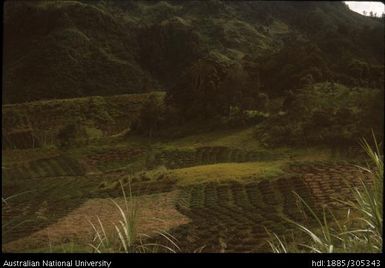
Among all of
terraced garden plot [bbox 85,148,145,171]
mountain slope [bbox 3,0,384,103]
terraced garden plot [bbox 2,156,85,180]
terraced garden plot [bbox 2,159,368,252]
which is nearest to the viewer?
terraced garden plot [bbox 2,159,368,252]

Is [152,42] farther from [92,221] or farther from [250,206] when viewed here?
[92,221]

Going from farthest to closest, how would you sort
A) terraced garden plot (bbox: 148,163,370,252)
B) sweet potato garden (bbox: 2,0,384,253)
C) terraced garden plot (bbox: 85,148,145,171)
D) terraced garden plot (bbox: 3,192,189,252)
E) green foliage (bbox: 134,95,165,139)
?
1. green foliage (bbox: 134,95,165,139)
2. terraced garden plot (bbox: 85,148,145,171)
3. terraced garden plot (bbox: 3,192,189,252)
4. terraced garden plot (bbox: 148,163,370,252)
5. sweet potato garden (bbox: 2,0,384,253)

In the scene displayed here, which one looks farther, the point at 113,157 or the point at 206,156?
the point at 113,157

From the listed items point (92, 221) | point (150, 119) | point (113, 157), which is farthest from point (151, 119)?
point (92, 221)

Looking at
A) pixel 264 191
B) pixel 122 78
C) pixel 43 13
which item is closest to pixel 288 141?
pixel 264 191

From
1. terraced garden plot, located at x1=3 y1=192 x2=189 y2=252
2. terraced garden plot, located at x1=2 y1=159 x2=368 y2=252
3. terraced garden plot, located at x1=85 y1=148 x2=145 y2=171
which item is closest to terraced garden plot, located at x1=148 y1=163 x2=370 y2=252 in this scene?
terraced garden plot, located at x1=2 y1=159 x2=368 y2=252

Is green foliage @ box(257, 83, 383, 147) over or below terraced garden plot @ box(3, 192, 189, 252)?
over

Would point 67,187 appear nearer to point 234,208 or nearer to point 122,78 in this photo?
point 234,208

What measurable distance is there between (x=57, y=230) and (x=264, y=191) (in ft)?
19.7

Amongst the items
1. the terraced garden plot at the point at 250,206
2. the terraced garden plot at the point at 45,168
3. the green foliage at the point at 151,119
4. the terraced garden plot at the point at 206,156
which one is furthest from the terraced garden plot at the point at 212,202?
the green foliage at the point at 151,119

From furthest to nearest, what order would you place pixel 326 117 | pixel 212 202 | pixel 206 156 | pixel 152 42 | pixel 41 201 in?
pixel 152 42 → pixel 326 117 → pixel 206 156 → pixel 41 201 → pixel 212 202

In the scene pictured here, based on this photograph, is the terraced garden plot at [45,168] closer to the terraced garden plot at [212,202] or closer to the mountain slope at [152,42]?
the terraced garden plot at [212,202]

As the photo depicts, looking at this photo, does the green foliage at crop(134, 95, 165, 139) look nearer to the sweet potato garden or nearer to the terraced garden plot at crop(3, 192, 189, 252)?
the sweet potato garden

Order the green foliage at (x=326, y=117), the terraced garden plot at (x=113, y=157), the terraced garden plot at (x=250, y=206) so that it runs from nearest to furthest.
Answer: the terraced garden plot at (x=250, y=206) → the green foliage at (x=326, y=117) → the terraced garden plot at (x=113, y=157)
